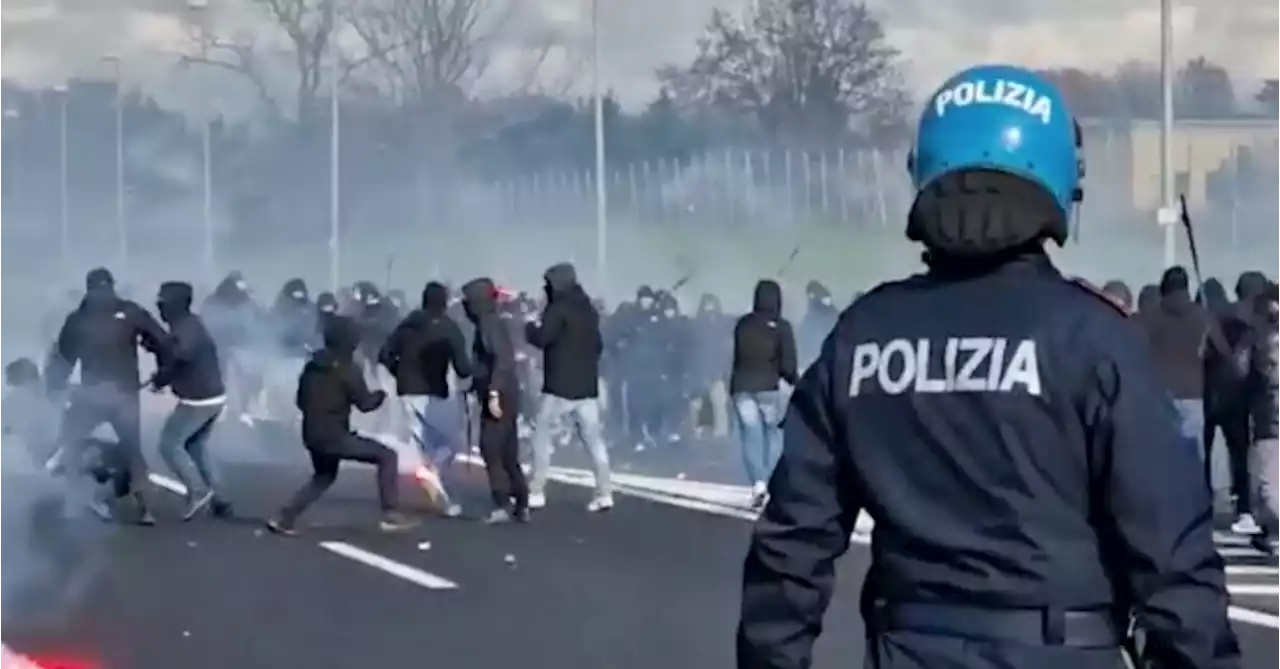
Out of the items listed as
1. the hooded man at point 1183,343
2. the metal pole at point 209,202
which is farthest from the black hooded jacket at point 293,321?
the hooded man at point 1183,343

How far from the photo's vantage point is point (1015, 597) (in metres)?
3.21

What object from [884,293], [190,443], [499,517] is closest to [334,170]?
[190,443]

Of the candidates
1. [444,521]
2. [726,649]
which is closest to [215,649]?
[726,649]

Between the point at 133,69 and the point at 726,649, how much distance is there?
45.1 feet

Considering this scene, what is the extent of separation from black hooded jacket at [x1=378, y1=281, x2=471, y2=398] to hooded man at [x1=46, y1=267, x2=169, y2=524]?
1.36m

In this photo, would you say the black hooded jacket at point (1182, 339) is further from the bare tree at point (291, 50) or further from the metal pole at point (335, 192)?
the metal pole at point (335, 192)

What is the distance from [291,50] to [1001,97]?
952 inches

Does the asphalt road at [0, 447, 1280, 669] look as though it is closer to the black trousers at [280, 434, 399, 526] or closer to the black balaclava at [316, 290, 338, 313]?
the black trousers at [280, 434, 399, 526]

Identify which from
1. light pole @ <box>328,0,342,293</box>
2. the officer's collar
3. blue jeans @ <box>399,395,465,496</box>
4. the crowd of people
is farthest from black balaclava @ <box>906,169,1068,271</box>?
light pole @ <box>328,0,342,293</box>

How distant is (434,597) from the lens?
37.2ft

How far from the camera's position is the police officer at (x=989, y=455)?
3146 millimetres

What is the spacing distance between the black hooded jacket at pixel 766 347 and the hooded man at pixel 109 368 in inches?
130

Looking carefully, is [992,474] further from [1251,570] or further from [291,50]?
[291,50]

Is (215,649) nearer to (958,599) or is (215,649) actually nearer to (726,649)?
(726,649)
